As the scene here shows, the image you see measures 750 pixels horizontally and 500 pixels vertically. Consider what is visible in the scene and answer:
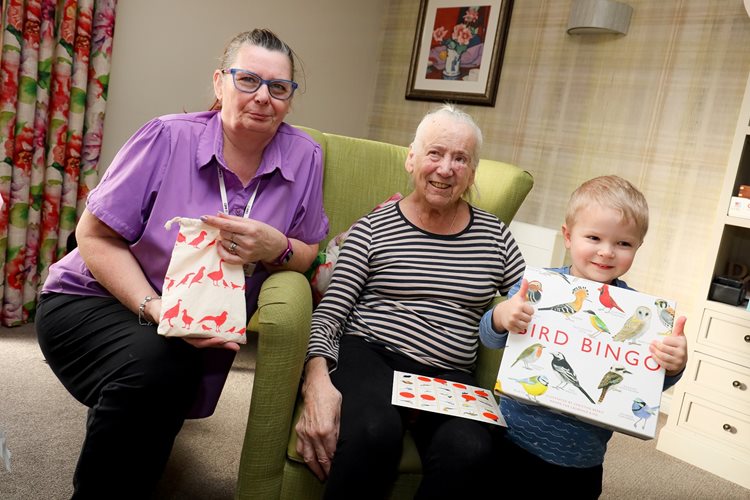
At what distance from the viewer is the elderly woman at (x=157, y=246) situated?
128 cm

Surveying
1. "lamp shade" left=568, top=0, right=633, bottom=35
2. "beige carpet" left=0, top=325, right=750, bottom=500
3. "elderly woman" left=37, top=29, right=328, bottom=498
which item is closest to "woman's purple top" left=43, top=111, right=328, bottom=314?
"elderly woman" left=37, top=29, right=328, bottom=498

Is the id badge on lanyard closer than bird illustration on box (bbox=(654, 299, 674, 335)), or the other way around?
bird illustration on box (bbox=(654, 299, 674, 335))

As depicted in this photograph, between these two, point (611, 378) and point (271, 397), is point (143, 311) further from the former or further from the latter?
point (611, 378)

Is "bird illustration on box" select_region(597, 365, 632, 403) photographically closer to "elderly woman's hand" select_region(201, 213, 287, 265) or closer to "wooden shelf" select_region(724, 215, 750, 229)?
"elderly woman's hand" select_region(201, 213, 287, 265)

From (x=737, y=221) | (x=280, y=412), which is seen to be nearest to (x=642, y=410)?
(x=280, y=412)

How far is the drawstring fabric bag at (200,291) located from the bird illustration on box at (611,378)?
0.71 m

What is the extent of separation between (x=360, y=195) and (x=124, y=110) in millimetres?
1566

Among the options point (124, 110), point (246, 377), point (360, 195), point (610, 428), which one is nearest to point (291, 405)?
point (610, 428)

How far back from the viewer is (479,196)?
1.93 metres

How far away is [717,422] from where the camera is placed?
2.38 m

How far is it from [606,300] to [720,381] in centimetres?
145

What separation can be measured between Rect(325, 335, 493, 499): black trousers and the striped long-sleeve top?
7.0 inches

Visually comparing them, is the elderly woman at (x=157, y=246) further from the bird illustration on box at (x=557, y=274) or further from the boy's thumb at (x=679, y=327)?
the boy's thumb at (x=679, y=327)

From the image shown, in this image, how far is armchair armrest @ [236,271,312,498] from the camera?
4.25ft
